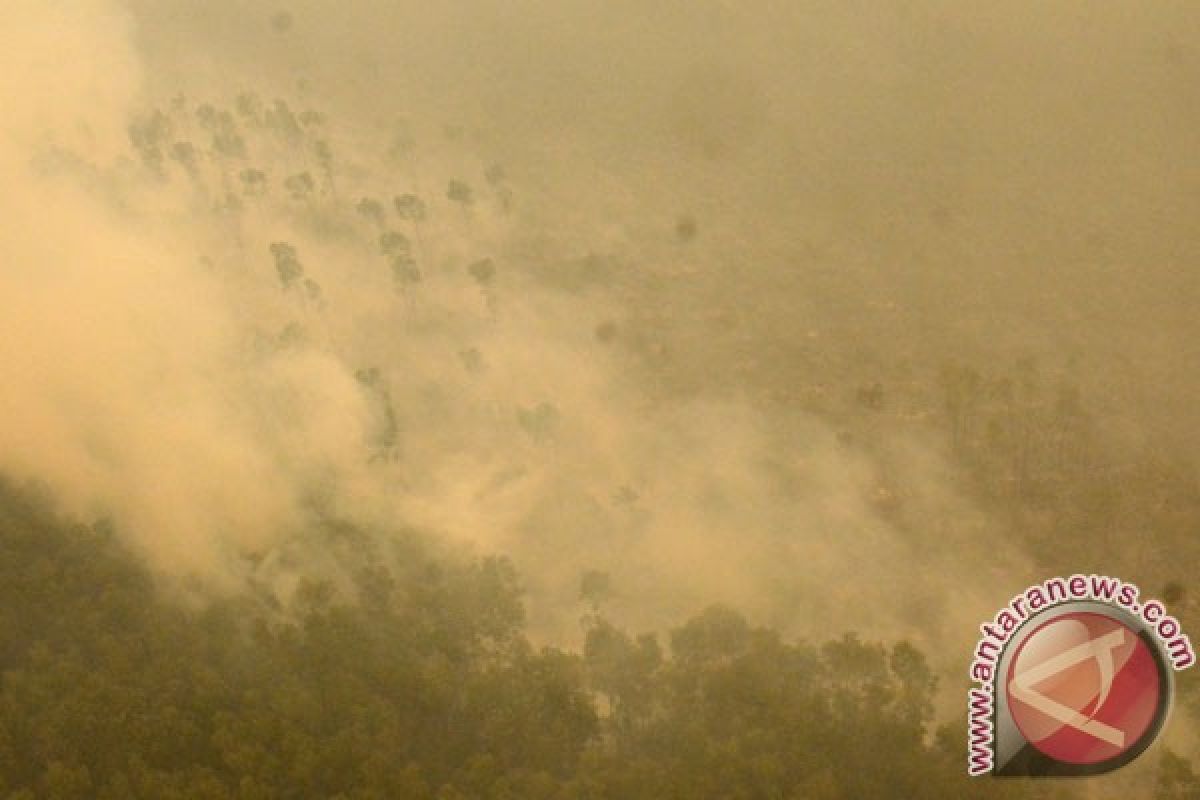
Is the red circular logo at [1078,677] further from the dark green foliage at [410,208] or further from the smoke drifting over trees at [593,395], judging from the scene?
the dark green foliage at [410,208]

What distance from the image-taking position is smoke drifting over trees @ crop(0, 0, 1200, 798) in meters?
37.1

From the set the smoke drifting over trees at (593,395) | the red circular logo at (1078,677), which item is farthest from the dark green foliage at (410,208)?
the red circular logo at (1078,677)

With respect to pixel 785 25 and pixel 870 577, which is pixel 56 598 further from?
pixel 785 25

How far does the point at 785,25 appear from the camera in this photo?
99188mm

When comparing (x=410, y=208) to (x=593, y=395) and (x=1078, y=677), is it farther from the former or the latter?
(x=1078, y=677)

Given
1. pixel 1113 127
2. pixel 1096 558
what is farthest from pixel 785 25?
pixel 1096 558

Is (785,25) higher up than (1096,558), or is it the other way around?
(785,25)

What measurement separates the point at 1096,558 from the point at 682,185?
128ft

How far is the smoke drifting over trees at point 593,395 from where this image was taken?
122ft

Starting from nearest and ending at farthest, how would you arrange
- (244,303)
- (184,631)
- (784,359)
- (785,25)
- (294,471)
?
(184,631) < (294,471) < (784,359) < (244,303) < (785,25)
